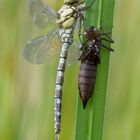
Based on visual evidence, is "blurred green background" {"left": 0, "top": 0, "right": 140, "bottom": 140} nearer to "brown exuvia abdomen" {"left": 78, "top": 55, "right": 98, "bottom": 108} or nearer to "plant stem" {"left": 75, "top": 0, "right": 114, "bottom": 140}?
"brown exuvia abdomen" {"left": 78, "top": 55, "right": 98, "bottom": 108}

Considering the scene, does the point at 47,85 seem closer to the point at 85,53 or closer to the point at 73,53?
the point at 73,53

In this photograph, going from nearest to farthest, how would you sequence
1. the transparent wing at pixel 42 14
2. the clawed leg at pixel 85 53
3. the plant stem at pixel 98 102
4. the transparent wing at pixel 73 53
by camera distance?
1. the plant stem at pixel 98 102
2. the clawed leg at pixel 85 53
3. the transparent wing at pixel 73 53
4. the transparent wing at pixel 42 14

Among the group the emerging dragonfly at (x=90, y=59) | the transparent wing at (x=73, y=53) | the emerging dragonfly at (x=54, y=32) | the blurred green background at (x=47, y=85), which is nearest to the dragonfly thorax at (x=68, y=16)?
the emerging dragonfly at (x=54, y=32)

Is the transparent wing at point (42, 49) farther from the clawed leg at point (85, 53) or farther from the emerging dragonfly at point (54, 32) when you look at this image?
the clawed leg at point (85, 53)

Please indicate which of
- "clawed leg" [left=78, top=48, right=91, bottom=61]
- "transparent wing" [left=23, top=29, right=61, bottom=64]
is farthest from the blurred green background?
"clawed leg" [left=78, top=48, right=91, bottom=61]

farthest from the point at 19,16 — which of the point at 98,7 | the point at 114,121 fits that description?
the point at 98,7
